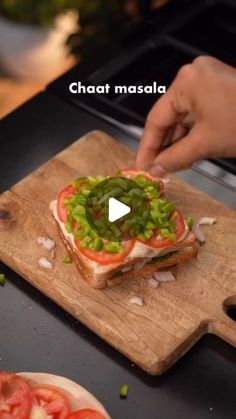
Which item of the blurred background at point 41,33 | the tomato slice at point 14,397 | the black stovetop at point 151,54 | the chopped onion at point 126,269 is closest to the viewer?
the tomato slice at point 14,397

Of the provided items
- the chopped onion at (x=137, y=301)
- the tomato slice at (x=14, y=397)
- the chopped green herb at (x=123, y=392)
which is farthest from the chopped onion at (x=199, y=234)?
the tomato slice at (x=14, y=397)

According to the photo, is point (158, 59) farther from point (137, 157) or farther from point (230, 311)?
point (230, 311)

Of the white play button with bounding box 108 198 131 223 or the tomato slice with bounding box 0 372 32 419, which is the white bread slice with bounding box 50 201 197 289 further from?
the tomato slice with bounding box 0 372 32 419

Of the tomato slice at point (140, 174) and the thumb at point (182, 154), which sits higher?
the thumb at point (182, 154)

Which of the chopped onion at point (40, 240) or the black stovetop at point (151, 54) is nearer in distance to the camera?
the chopped onion at point (40, 240)

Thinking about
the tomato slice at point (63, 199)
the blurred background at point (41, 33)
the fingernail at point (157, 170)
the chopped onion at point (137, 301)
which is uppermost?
the fingernail at point (157, 170)

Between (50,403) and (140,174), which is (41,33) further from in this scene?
(50,403)

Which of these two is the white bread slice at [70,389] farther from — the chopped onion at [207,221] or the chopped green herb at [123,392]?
the chopped onion at [207,221]
